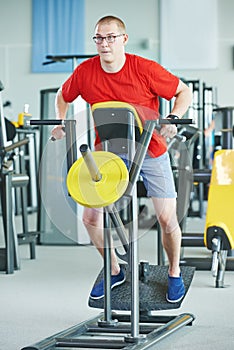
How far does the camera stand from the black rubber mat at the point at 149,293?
3697mm

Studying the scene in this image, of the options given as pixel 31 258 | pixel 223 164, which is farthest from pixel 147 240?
pixel 223 164

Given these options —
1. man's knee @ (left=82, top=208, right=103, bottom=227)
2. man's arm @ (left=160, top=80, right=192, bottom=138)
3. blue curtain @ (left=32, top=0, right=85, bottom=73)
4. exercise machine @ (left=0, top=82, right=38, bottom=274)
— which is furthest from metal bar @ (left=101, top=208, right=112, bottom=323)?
blue curtain @ (left=32, top=0, right=85, bottom=73)

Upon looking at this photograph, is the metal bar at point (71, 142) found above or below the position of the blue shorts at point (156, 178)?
above

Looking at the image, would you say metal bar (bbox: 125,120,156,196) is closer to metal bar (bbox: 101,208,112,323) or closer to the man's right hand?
metal bar (bbox: 101,208,112,323)

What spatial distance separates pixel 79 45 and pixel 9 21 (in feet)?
3.50

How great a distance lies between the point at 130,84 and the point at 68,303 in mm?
1514

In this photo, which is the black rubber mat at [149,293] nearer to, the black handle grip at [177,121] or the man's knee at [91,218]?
the man's knee at [91,218]

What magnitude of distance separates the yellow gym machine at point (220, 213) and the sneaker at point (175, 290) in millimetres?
773

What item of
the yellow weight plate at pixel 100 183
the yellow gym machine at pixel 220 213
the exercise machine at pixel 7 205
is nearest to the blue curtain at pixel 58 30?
the exercise machine at pixel 7 205

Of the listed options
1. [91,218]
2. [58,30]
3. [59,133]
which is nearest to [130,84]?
[59,133]

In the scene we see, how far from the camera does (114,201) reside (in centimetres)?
307

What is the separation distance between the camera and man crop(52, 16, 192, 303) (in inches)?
139

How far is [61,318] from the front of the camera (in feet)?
13.7

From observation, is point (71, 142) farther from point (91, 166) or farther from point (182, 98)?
point (182, 98)
